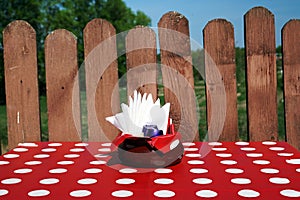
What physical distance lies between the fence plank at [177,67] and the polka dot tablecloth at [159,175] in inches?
22.0

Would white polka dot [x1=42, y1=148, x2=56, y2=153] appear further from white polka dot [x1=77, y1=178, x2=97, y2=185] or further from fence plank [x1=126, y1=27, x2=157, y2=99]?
fence plank [x1=126, y1=27, x2=157, y2=99]

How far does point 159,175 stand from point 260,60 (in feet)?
4.13

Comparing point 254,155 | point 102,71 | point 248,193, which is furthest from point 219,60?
point 248,193

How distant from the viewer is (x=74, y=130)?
2.38 metres

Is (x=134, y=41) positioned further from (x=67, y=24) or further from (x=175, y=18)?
(x=67, y=24)

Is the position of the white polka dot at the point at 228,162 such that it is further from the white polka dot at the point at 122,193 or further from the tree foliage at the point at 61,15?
the tree foliage at the point at 61,15

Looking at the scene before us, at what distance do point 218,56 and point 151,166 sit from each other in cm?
109

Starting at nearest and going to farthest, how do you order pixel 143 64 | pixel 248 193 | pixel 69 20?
pixel 248 193 → pixel 143 64 → pixel 69 20

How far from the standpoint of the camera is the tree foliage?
1122 centimetres

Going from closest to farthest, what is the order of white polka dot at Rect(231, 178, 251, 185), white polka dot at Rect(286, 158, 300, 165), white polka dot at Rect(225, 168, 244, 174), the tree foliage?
1. white polka dot at Rect(231, 178, 251, 185)
2. white polka dot at Rect(225, 168, 244, 174)
3. white polka dot at Rect(286, 158, 300, 165)
4. the tree foliage

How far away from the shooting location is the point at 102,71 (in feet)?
7.64

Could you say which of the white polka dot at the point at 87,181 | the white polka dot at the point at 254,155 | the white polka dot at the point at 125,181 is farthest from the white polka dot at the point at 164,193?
the white polka dot at the point at 254,155

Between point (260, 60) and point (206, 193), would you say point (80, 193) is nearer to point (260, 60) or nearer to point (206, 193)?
point (206, 193)

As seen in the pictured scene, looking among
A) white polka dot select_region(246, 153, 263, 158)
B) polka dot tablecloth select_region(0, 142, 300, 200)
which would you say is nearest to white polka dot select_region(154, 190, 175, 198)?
polka dot tablecloth select_region(0, 142, 300, 200)
